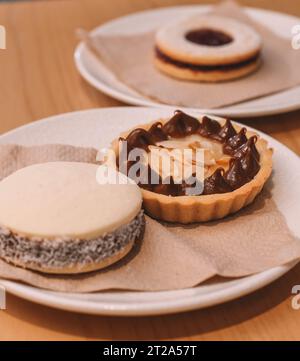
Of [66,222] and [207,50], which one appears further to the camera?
[207,50]

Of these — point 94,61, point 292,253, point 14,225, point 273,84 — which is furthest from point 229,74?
point 14,225

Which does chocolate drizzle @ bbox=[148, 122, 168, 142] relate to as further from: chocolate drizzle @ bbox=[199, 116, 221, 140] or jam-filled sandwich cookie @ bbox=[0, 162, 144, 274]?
jam-filled sandwich cookie @ bbox=[0, 162, 144, 274]

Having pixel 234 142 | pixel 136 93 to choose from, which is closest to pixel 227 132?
pixel 234 142

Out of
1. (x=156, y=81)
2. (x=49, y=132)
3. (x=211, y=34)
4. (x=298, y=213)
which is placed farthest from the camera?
(x=211, y=34)

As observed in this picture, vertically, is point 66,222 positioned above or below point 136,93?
above

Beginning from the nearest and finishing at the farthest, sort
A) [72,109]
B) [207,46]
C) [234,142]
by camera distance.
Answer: [234,142]
[72,109]
[207,46]

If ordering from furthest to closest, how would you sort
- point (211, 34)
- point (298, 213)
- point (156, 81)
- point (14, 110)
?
point (211, 34)
point (156, 81)
point (14, 110)
point (298, 213)

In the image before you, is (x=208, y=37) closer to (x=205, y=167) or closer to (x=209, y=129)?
(x=209, y=129)

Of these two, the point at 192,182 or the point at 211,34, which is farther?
the point at 211,34

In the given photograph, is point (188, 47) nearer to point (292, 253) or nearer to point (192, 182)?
point (192, 182)
